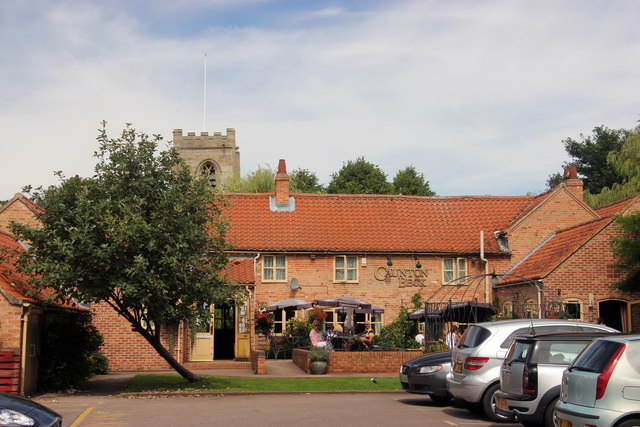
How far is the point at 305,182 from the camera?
64688 millimetres

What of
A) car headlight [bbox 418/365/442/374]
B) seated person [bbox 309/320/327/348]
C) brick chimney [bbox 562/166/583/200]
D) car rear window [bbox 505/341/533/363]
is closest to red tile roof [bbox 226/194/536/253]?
brick chimney [bbox 562/166/583/200]

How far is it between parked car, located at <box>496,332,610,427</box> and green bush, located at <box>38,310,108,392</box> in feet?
40.6

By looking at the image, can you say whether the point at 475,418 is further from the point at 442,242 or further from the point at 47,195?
the point at 442,242

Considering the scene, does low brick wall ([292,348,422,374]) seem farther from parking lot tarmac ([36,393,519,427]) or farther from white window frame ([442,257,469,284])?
white window frame ([442,257,469,284])

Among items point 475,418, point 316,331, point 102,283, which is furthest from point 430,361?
point 316,331

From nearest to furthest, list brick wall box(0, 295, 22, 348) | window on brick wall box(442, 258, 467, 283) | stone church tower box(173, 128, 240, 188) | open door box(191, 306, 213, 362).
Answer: brick wall box(0, 295, 22, 348), open door box(191, 306, 213, 362), window on brick wall box(442, 258, 467, 283), stone church tower box(173, 128, 240, 188)

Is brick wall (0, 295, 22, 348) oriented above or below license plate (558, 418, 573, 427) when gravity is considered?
above

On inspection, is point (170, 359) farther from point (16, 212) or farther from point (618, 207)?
point (618, 207)

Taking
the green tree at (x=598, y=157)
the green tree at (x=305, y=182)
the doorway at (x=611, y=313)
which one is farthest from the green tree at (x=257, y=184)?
the doorway at (x=611, y=313)

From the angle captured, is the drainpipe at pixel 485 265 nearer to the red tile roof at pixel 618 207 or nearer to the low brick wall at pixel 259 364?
the red tile roof at pixel 618 207

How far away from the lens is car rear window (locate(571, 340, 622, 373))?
9.64 m

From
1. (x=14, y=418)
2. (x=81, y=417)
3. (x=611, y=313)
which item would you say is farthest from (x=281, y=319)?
(x=14, y=418)

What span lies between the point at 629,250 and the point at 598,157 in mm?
33227

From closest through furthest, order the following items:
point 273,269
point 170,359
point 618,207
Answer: point 170,359
point 618,207
point 273,269
